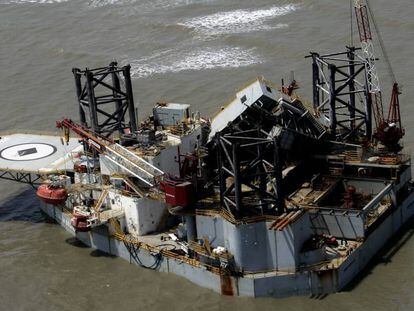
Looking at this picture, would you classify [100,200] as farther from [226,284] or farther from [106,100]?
[226,284]

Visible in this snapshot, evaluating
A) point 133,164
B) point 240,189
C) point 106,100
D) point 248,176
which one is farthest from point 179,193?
point 106,100

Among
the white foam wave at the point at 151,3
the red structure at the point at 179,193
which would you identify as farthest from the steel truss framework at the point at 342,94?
the white foam wave at the point at 151,3

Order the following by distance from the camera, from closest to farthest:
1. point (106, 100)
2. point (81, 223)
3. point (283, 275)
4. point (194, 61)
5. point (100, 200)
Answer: point (283, 275)
point (81, 223)
point (100, 200)
point (106, 100)
point (194, 61)

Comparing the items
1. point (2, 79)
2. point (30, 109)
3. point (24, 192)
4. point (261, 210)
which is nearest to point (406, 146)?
point (261, 210)

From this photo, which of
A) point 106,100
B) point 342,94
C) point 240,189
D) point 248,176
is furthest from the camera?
point 106,100

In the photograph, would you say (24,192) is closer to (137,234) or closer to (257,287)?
(137,234)

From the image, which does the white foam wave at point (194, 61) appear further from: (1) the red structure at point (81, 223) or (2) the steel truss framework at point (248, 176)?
(2) the steel truss framework at point (248, 176)

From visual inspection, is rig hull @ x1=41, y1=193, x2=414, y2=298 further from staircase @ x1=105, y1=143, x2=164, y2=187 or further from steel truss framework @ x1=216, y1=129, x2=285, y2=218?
staircase @ x1=105, y1=143, x2=164, y2=187
